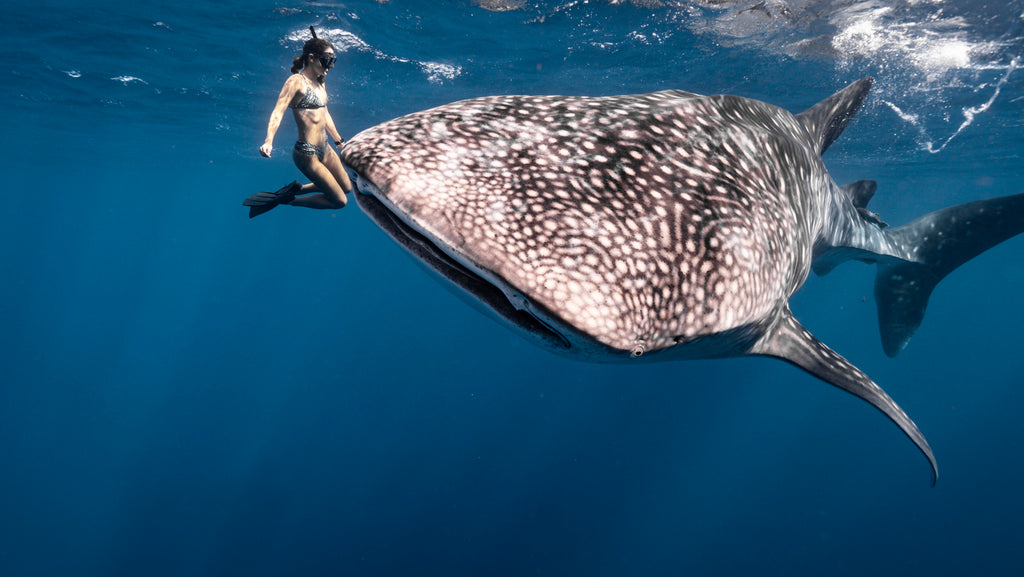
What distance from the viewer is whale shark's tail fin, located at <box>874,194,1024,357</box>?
16.6 ft

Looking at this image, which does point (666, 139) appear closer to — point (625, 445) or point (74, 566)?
point (74, 566)

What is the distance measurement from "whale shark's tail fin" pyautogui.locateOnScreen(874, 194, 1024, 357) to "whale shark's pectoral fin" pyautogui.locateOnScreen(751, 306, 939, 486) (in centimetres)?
362

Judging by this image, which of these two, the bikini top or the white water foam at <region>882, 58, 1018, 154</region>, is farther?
the white water foam at <region>882, 58, 1018, 154</region>

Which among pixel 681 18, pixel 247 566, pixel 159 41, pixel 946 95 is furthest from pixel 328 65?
pixel 247 566

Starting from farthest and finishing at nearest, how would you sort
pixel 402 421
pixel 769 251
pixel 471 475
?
pixel 402 421
pixel 471 475
pixel 769 251

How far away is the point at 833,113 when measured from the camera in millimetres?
4031

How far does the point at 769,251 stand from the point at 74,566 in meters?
32.8

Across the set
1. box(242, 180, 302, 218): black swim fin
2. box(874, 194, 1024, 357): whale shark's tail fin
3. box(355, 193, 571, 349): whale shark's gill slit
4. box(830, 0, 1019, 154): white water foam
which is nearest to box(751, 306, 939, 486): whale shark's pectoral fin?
box(355, 193, 571, 349): whale shark's gill slit

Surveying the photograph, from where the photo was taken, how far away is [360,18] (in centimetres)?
1216

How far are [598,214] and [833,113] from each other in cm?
368

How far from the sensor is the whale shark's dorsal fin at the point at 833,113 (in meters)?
3.90

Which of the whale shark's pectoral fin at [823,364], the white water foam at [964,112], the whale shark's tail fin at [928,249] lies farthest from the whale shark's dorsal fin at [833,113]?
the white water foam at [964,112]

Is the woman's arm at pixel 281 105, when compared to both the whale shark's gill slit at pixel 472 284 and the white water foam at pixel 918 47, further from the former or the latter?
the white water foam at pixel 918 47

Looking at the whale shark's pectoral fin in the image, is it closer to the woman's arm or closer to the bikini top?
the woman's arm
